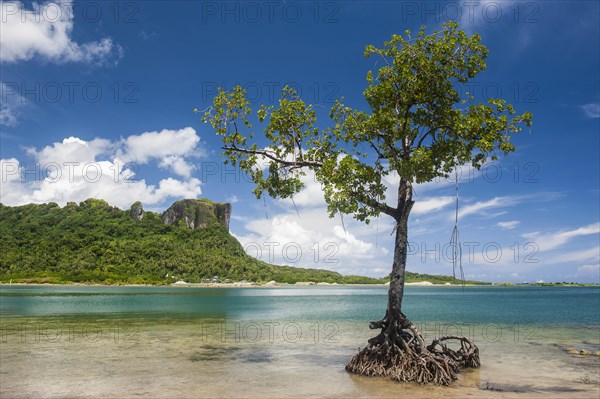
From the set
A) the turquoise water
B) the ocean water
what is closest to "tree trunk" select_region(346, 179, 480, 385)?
the ocean water

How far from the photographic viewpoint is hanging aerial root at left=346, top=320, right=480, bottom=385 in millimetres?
17797

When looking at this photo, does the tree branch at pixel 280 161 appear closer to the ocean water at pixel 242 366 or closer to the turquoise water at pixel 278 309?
the ocean water at pixel 242 366

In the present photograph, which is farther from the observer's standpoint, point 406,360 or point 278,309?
point 278,309

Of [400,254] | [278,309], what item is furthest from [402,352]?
[278,309]

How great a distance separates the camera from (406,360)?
18312 millimetres

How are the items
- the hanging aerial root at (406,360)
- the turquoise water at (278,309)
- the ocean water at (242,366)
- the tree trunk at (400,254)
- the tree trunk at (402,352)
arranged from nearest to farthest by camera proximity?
the ocean water at (242,366) → the hanging aerial root at (406,360) → the tree trunk at (402,352) → the tree trunk at (400,254) → the turquoise water at (278,309)

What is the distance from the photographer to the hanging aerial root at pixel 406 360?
1780cm

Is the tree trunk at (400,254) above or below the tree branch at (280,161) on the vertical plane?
below

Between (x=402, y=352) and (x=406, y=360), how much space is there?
501 millimetres

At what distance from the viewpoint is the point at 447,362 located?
18.4 metres

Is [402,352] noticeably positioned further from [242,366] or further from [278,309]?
[278,309]

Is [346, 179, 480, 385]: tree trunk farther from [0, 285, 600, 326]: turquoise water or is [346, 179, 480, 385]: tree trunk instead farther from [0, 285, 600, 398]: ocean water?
[0, 285, 600, 326]: turquoise water

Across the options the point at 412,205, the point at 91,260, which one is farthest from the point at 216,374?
the point at 91,260

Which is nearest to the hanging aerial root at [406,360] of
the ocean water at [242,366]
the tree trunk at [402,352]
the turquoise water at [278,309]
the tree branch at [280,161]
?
the tree trunk at [402,352]
